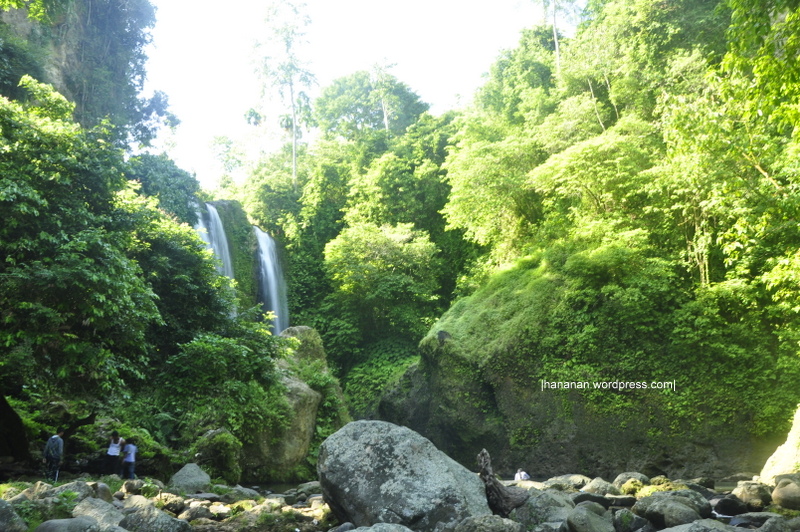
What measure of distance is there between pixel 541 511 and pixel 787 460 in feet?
19.5

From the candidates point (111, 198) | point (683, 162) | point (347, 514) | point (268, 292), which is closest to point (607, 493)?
point (347, 514)

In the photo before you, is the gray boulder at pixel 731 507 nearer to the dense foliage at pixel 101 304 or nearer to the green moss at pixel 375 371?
the dense foliage at pixel 101 304

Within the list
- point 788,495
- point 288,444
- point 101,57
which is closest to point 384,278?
point 288,444

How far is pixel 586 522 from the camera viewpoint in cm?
668

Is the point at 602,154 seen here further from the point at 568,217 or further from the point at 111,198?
the point at 111,198

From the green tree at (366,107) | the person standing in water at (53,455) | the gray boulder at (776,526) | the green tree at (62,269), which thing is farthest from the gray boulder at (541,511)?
the green tree at (366,107)

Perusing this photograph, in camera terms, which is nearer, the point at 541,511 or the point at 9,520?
the point at 9,520

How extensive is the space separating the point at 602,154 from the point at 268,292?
16648 mm

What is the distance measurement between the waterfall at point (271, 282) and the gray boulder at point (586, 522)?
788 inches

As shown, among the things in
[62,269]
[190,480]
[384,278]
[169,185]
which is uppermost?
[169,185]

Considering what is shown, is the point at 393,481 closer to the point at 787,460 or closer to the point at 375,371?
the point at 787,460

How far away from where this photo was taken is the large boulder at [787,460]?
10.1 m

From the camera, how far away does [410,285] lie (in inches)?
974

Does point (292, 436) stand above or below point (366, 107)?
below
